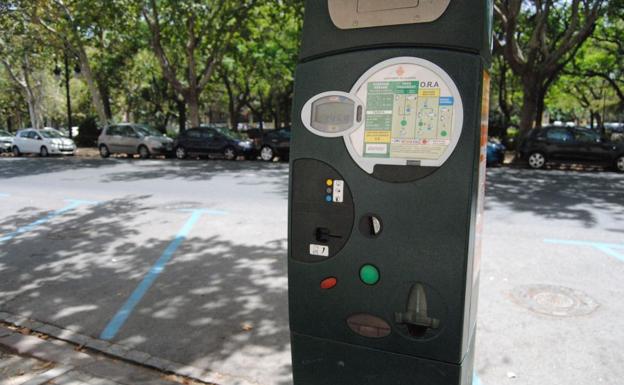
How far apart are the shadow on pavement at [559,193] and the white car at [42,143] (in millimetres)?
18949

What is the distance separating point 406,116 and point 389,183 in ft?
0.97

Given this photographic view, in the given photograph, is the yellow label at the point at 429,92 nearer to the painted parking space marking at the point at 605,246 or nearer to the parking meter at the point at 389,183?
the parking meter at the point at 389,183

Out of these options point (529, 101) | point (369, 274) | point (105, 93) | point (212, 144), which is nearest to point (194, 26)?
point (212, 144)

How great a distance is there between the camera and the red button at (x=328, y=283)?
2254mm

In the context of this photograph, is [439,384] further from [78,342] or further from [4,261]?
[4,261]

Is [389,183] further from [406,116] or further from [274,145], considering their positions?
[274,145]

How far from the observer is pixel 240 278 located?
5.29 metres

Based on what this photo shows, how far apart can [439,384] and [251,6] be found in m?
18.9

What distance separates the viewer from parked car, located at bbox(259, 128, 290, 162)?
60.5 ft

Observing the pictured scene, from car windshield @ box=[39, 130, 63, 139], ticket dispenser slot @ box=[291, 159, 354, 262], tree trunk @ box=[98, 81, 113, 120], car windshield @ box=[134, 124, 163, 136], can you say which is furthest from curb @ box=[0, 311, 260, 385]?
tree trunk @ box=[98, 81, 113, 120]

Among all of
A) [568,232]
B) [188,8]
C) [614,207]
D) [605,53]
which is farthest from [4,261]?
[605,53]

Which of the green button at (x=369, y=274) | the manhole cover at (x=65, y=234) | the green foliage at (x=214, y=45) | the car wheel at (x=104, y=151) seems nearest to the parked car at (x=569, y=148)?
the green foliage at (x=214, y=45)

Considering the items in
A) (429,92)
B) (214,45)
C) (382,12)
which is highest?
(214,45)

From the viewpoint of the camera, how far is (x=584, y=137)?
15102mm
